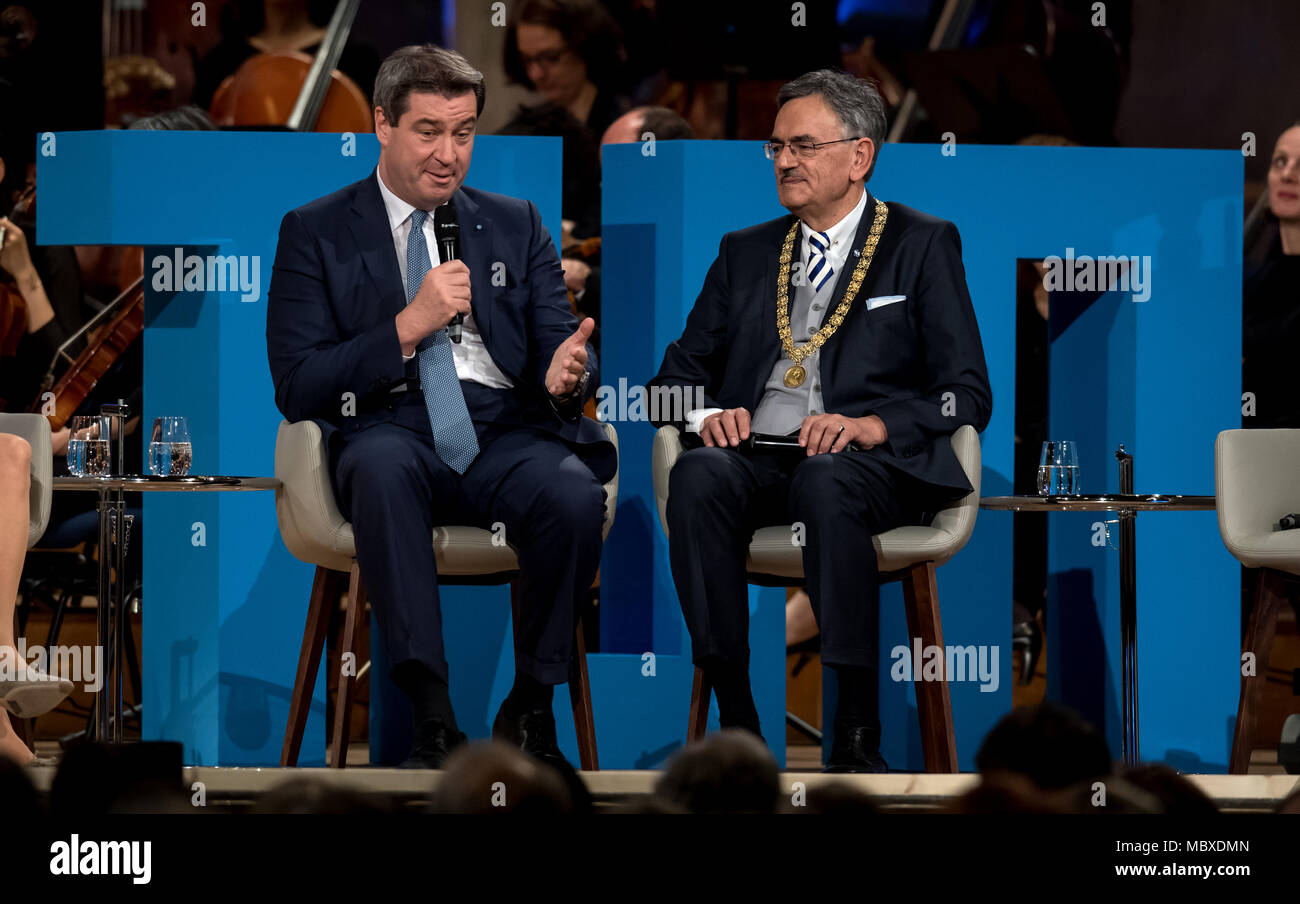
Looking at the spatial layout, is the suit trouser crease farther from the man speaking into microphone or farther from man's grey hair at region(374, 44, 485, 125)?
man's grey hair at region(374, 44, 485, 125)

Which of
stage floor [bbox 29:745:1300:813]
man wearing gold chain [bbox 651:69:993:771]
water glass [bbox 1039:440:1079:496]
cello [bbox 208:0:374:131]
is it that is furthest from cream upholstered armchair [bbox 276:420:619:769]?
cello [bbox 208:0:374:131]

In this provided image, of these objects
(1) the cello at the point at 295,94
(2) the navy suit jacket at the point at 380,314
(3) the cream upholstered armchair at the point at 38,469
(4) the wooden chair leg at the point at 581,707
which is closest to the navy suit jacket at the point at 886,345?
(2) the navy suit jacket at the point at 380,314

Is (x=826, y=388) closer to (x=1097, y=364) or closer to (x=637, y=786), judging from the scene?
(x=1097, y=364)

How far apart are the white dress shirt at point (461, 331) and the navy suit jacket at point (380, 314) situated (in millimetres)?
20

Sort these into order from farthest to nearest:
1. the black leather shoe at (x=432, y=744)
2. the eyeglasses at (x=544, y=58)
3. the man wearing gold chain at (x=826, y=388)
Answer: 1. the eyeglasses at (x=544, y=58)
2. the man wearing gold chain at (x=826, y=388)
3. the black leather shoe at (x=432, y=744)

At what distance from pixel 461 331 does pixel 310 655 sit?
75 cm

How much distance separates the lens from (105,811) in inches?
56.9

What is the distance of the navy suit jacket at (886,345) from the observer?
123 inches

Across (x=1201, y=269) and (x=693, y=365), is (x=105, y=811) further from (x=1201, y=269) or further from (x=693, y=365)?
(x=1201, y=269)

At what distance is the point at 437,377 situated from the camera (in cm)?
311

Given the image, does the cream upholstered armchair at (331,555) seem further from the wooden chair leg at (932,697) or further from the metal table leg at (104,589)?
the wooden chair leg at (932,697)

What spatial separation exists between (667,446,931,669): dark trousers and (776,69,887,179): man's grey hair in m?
0.75
